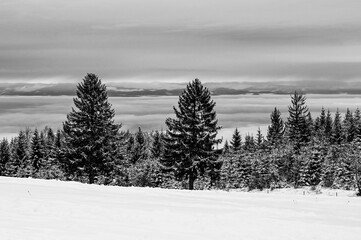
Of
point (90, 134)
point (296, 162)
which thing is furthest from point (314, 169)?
point (90, 134)

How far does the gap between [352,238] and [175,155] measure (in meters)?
28.1

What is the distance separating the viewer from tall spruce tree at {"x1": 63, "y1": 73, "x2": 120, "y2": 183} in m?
36.3

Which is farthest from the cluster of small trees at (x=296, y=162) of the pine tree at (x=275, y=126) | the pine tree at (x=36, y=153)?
the pine tree at (x=36, y=153)

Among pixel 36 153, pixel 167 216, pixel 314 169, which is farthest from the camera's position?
pixel 36 153

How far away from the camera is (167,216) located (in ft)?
39.9

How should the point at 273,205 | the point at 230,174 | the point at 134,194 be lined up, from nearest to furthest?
the point at 273,205 → the point at 134,194 → the point at 230,174

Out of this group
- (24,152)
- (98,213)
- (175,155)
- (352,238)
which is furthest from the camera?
(24,152)

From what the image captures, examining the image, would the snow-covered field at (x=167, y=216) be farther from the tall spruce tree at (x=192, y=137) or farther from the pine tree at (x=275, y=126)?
the pine tree at (x=275, y=126)

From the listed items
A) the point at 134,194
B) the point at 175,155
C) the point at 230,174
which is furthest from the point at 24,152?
the point at 134,194

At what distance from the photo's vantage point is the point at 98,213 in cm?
1210

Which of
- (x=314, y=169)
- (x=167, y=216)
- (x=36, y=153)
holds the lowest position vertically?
(x=36, y=153)

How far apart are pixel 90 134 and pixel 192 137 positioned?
29.6 feet

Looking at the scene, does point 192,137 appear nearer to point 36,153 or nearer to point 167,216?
point 167,216

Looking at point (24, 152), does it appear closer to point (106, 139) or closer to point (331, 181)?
point (106, 139)
